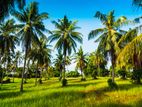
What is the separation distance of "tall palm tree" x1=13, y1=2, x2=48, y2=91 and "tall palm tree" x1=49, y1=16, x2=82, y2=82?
808 centimetres

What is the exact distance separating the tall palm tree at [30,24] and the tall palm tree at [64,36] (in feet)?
26.5

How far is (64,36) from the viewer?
45.2 m

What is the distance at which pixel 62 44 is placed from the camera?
4575 cm

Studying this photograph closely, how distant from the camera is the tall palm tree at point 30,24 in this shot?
36.2 meters

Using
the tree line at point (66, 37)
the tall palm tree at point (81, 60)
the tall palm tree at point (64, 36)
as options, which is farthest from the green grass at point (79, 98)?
the tall palm tree at point (81, 60)

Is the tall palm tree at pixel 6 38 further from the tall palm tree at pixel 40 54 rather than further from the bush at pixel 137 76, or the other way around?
the bush at pixel 137 76

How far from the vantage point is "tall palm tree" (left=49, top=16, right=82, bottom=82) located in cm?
4539

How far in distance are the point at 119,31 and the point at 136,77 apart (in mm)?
6829

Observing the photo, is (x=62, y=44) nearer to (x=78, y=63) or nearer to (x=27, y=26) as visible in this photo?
(x=27, y=26)

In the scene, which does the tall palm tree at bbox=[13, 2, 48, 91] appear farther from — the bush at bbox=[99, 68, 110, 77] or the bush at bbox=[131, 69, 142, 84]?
the bush at bbox=[99, 68, 110, 77]

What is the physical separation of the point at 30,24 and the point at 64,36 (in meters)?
9.33

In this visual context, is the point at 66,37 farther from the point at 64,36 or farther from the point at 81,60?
the point at 81,60

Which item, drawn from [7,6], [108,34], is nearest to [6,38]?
[108,34]

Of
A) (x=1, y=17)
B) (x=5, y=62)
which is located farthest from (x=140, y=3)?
(x=5, y=62)
